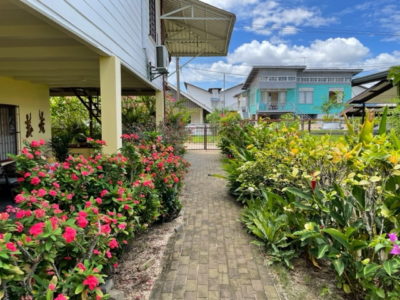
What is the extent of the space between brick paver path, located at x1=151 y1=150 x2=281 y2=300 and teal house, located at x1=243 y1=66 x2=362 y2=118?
2847 cm

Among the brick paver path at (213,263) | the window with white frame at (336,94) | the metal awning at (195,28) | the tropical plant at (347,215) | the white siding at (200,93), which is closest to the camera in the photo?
the tropical plant at (347,215)

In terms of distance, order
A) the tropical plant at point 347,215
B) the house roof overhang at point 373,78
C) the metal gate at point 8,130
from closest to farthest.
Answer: the tropical plant at point 347,215
the metal gate at point 8,130
the house roof overhang at point 373,78

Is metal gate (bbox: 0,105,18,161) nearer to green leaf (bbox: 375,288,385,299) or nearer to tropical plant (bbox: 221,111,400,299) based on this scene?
tropical plant (bbox: 221,111,400,299)

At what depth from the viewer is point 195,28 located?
920 cm

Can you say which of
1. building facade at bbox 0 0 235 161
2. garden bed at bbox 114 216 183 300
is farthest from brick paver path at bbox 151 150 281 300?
building facade at bbox 0 0 235 161

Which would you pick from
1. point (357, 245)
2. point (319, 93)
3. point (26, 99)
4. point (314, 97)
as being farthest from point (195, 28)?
point (319, 93)

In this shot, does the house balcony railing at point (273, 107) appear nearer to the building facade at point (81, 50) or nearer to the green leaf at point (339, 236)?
the building facade at point (81, 50)

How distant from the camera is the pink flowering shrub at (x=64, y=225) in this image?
160 centimetres

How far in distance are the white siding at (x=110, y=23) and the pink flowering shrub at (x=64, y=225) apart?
1.26 m

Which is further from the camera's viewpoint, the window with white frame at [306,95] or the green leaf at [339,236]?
the window with white frame at [306,95]

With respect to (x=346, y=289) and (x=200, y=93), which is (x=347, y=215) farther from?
(x=200, y=93)

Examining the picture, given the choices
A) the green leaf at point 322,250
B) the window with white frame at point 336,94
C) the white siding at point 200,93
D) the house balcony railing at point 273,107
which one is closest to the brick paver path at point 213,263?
the green leaf at point 322,250

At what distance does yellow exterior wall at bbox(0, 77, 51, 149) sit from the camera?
6626 mm

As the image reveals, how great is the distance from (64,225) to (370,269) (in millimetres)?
2295
